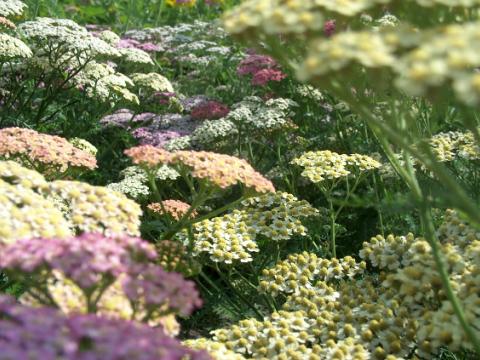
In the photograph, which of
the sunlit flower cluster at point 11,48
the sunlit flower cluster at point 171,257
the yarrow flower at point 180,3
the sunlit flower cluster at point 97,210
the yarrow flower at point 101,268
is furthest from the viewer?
the yarrow flower at point 180,3

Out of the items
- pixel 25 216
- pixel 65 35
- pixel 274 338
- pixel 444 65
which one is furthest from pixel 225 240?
pixel 65 35

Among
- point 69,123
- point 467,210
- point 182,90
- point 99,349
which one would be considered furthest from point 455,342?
point 182,90

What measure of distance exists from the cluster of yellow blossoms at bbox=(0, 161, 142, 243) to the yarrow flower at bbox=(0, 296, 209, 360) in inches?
24.2

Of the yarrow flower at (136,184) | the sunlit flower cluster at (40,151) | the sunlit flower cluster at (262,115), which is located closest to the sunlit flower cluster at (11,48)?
the yarrow flower at (136,184)

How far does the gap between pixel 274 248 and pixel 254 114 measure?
168 cm

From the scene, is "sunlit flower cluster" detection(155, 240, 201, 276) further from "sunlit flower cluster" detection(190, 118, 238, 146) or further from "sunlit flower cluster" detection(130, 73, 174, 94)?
"sunlit flower cluster" detection(130, 73, 174, 94)

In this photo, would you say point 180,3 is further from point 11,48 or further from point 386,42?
point 386,42

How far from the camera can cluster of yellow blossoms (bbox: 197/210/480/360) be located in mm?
3029

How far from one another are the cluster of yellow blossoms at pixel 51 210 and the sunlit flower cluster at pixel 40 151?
644 millimetres

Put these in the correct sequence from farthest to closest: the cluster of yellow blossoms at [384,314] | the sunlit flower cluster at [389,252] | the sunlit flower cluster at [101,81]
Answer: the sunlit flower cluster at [101,81], the sunlit flower cluster at [389,252], the cluster of yellow blossoms at [384,314]

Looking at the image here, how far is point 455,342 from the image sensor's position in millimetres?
2789

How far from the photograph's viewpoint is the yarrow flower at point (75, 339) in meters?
1.88

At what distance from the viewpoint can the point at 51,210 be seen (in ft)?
9.46

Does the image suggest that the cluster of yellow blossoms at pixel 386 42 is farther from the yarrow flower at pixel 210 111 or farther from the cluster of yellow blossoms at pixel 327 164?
the yarrow flower at pixel 210 111
